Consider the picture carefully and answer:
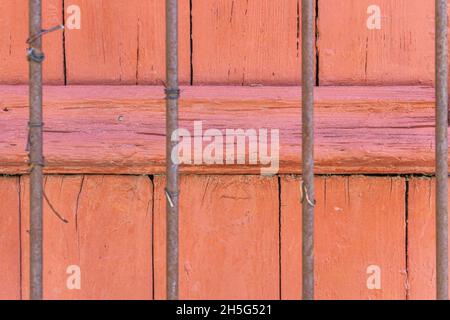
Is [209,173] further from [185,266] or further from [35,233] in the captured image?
[35,233]

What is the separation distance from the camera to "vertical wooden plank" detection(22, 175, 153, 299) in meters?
1.48

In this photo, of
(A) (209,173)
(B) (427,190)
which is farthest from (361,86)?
(A) (209,173)

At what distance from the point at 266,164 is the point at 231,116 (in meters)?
0.13

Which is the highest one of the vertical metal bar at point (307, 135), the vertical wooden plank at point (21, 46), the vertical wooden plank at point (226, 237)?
the vertical wooden plank at point (21, 46)

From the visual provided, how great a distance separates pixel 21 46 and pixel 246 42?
0.49 metres

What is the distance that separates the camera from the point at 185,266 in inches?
58.3

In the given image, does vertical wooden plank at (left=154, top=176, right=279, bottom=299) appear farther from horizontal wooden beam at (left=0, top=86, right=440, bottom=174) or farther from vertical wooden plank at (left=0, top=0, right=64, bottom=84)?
vertical wooden plank at (left=0, top=0, right=64, bottom=84)

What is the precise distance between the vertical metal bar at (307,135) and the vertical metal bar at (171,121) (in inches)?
8.2

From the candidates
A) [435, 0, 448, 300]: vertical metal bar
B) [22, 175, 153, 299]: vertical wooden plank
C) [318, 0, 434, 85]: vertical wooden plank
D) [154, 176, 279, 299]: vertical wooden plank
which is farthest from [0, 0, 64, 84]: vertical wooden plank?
[435, 0, 448, 300]: vertical metal bar

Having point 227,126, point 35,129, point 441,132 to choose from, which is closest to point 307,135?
point 441,132

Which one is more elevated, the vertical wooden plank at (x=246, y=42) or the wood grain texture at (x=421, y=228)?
the vertical wooden plank at (x=246, y=42)

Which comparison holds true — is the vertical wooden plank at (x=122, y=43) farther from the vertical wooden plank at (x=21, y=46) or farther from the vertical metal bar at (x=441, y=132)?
the vertical metal bar at (x=441, y=132)

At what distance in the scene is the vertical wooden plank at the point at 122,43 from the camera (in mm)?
1481

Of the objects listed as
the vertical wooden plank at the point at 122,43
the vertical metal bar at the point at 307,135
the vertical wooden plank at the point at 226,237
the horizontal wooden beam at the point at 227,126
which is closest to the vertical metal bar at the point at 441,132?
the vertical metal bar at the point at 307,135
